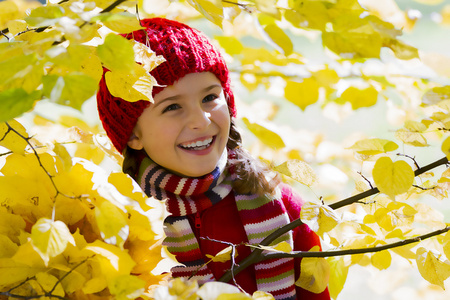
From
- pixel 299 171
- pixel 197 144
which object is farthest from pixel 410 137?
pixel 197 144

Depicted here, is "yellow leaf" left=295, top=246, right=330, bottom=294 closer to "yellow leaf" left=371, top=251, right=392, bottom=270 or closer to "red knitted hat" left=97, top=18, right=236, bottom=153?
"yellow leaf" left=371, top=251, right=392, bottom=270

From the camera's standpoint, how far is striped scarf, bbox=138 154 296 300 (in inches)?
43.8

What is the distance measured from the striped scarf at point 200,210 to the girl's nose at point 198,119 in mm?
119

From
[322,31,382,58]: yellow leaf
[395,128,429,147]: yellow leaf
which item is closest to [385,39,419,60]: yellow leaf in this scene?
[322,31,382,58]: yellow leaf

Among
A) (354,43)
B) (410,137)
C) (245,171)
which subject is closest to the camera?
(354,43)

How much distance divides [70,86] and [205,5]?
240 mm

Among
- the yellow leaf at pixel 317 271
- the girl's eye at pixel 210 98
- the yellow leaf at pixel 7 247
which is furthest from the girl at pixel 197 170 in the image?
the yellow leaf at pixel 7 247

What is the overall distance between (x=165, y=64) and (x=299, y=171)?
1.42 feet

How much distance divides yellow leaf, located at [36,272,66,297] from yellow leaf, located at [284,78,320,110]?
2.33 feet

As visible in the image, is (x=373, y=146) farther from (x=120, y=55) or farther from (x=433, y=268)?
(x=120, y=55)

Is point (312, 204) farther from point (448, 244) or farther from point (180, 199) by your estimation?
point (180, 199)

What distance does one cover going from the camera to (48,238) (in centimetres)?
54

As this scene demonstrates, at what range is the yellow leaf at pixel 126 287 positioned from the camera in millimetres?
577

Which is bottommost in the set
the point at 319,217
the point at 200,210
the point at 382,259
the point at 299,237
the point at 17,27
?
the point at 299,237
